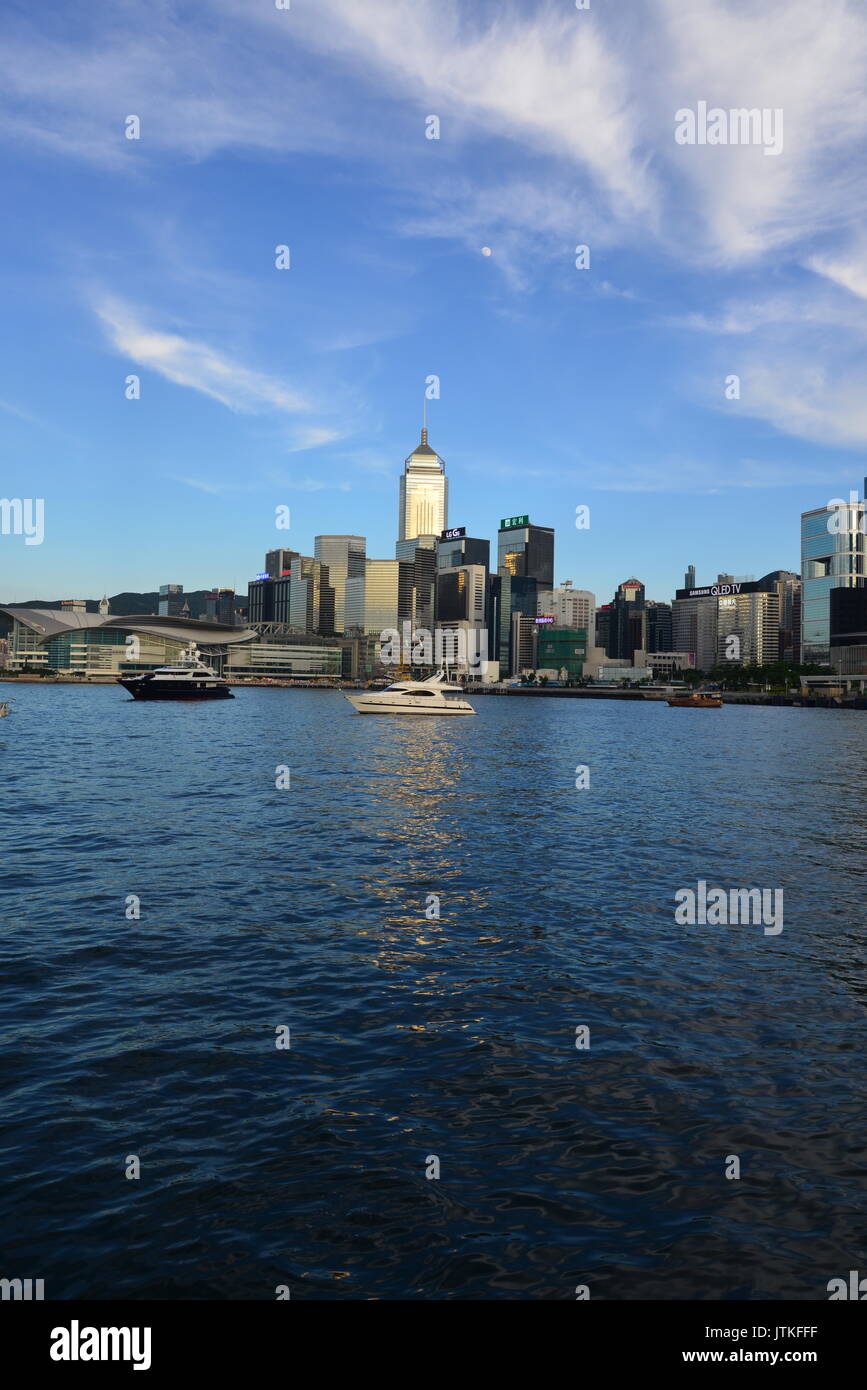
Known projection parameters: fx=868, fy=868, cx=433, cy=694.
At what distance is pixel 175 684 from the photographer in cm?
17125

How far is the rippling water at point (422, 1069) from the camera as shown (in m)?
9.64

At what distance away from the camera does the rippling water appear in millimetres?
9641

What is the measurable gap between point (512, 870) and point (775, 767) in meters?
48.5

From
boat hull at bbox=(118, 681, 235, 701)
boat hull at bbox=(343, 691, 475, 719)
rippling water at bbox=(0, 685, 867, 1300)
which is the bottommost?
rippling water at bbox=(0, 685, 867, 1300)

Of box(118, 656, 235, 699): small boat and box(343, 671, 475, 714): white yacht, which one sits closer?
box(343, 671, 475, 714): white yacht

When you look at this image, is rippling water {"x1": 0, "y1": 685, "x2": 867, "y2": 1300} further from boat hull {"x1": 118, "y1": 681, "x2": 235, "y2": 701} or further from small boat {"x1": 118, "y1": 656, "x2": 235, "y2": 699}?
boat hull {"x1": 118, "y1": 681, "x2": 235, "y2": 701}

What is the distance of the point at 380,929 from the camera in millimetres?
22266

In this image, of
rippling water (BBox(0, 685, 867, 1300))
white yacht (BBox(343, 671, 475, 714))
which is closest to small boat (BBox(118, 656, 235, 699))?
white yacht (BBox(343, 671, 475, 714))

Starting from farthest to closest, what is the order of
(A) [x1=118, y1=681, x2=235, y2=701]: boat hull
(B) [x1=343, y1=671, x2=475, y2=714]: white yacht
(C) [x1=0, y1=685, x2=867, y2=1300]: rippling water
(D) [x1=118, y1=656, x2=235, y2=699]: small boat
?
(A) [x1=118, y1=681, x2=235, y2=701]: boat hull
(D) [x1=118, y1=656, x2=235, y2=699]: small boat
(B) [x1=343, y1=671, x2=475, y2=714]: white yacht
(C) [x1=0, y1=685, x2=867, y2=1300]: rippling water

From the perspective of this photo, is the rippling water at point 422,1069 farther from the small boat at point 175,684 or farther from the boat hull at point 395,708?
the small boat at point 175,684

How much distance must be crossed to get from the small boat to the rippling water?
137876 mm

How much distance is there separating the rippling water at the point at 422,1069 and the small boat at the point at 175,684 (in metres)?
138

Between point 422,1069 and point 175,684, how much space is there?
165m

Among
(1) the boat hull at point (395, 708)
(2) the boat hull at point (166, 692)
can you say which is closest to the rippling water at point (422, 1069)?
(1) the boat hull at point (395, 708)
